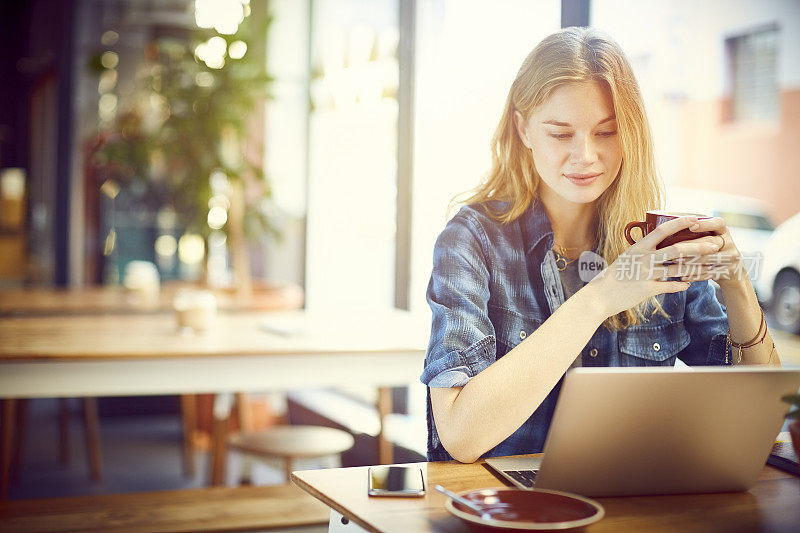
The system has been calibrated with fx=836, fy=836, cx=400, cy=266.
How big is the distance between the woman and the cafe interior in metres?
0.12

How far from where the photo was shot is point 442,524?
1.00 m

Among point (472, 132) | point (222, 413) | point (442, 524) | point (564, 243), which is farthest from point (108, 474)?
point (442, 524)

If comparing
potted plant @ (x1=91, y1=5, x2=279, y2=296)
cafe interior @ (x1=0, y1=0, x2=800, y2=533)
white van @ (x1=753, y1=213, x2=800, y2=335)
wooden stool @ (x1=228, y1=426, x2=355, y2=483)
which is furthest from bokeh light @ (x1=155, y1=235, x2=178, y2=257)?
white van @ (x1=753, y1=213, x2=800, y2=335)

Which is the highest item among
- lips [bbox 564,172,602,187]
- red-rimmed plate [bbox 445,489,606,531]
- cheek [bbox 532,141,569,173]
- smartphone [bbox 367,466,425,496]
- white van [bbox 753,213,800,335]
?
cheek [bbox 532,141,569,173]

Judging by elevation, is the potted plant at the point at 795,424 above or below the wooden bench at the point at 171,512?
above

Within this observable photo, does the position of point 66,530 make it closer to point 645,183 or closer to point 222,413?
point 222,413

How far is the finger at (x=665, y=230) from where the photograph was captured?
124 centimetres

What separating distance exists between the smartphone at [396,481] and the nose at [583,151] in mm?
652

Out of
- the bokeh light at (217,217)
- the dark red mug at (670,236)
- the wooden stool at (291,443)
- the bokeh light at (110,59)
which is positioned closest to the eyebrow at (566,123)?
the dark red mug at (670,236)

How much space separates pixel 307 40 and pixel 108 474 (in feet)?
8.59

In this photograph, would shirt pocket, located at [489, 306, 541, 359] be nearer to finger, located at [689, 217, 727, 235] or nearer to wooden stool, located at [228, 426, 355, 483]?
finger, located at [689, 217, 727, 235]

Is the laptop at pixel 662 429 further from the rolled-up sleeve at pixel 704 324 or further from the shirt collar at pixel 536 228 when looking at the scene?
the shirt collar at pixel 536 228

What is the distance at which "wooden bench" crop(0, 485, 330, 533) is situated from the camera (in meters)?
2.15

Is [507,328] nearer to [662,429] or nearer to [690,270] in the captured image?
[690,270]
